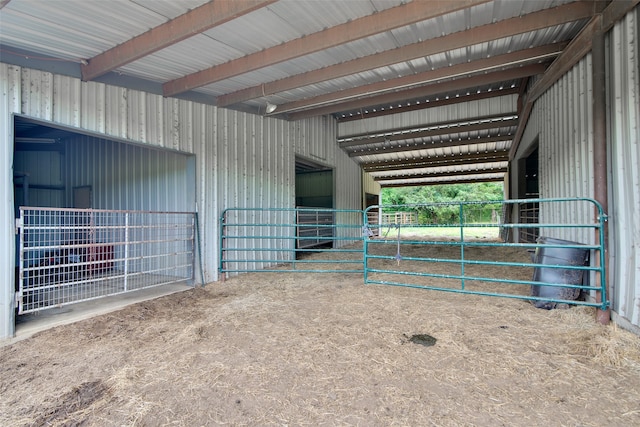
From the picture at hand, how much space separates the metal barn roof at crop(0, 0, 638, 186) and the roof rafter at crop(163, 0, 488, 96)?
1cm

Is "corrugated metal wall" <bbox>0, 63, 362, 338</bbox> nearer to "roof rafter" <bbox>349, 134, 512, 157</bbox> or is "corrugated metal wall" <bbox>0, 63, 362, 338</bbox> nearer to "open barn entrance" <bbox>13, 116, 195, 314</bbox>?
"open barn entrance" <bbox>13, 116, 195, 314</bbox>

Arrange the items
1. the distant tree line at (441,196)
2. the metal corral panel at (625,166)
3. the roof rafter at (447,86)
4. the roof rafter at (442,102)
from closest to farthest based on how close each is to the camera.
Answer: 1. the metal corral panel at (625,166)
2. the roof rafter at (447,86)
3. the roof rafter at (442,102)
4. the distant tree line at (441,196)

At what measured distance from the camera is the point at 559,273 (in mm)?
3426

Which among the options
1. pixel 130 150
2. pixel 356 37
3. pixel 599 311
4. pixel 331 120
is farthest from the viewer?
pixel 331 120

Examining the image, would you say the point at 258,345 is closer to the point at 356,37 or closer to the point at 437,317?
the point at 437,317

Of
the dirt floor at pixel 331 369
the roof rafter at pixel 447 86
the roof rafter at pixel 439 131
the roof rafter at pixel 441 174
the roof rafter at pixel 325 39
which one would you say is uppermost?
the roof rafter at pixel 439 131

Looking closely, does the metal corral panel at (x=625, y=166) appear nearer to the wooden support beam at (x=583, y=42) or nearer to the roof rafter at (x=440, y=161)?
the wooden support beam at (x=583, y=42)

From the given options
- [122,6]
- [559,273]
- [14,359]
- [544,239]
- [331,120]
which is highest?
[331,120]

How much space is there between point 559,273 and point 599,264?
467mm

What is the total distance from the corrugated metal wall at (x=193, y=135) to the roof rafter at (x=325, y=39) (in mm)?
590

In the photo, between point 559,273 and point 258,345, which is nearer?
point 258,345

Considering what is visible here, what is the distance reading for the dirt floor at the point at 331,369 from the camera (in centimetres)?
173

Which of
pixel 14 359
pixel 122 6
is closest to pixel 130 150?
pixel 122 6

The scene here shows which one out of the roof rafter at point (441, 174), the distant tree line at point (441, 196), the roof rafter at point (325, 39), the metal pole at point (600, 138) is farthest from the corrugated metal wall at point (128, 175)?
the distant tree line at point (441, 196)
